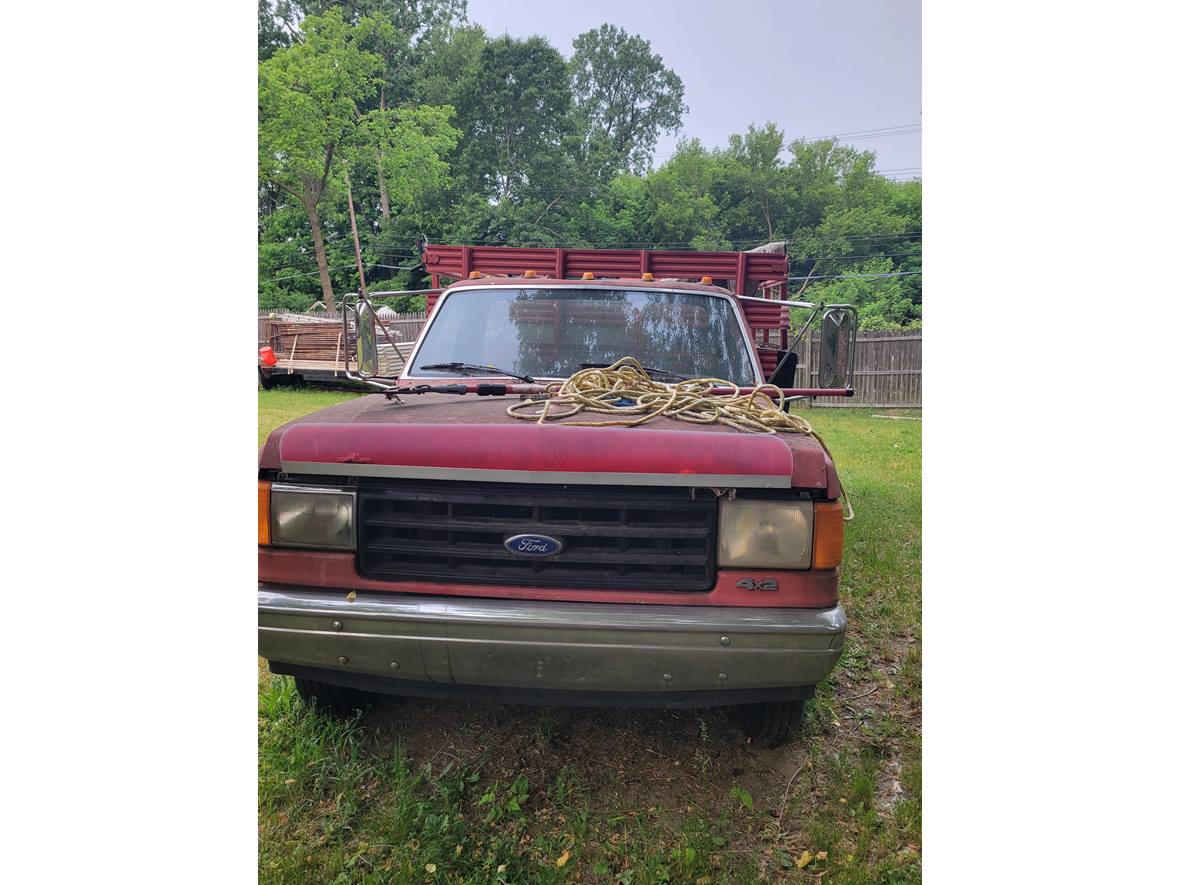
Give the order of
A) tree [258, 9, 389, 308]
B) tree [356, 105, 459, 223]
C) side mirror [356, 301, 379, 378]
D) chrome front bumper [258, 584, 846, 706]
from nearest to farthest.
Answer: chrome front bumper [258, 584, 846, 706] < side mirror [356, 301, 379, 378] < tree [258, 9, 389, 308] < tree [356, 105, 459, 223]

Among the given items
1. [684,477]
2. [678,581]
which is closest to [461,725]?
[678,581]

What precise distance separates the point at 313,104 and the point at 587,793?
3864mm

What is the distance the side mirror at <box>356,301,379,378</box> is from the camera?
2900 millimetres

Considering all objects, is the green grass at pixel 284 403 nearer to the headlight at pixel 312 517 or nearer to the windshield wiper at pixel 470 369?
the windshield wiper at pixel 470 369

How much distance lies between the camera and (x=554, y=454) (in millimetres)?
1736

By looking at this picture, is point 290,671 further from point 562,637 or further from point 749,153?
point 749,153

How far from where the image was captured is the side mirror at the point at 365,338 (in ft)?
9.52

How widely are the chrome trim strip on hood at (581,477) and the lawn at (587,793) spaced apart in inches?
38.1

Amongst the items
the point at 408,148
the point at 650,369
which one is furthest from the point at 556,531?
the point at 408,148

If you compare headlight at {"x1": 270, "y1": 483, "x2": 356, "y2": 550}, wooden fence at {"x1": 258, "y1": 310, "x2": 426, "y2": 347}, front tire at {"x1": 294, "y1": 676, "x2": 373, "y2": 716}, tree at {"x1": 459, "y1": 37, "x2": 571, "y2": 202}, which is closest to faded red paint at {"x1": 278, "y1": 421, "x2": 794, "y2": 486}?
headlight at {"x1": 270, "y1": 483, "x2": 356, "y2": 550}

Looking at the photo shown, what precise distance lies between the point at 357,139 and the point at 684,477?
3.54m

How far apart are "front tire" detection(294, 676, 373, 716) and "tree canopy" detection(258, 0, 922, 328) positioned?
2380 millimetres

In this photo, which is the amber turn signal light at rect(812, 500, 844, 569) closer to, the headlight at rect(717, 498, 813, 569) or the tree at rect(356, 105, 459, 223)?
the headlight at rect(717, 498, 813, 569)

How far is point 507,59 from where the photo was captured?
212 inches
